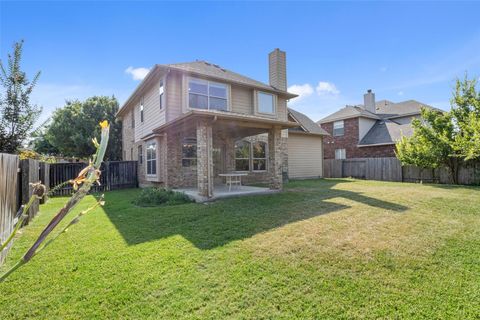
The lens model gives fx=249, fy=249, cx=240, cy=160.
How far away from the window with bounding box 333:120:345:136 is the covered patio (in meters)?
10.8

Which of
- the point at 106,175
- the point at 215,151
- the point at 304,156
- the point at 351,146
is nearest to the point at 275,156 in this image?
the point at 215,151

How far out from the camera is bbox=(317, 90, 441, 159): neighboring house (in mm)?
20578

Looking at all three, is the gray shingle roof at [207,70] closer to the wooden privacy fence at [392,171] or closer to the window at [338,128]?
the wooden privacy fence at [392,171]

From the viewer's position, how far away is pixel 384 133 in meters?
21.0

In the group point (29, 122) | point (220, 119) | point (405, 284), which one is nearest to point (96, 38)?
point (29, 122)

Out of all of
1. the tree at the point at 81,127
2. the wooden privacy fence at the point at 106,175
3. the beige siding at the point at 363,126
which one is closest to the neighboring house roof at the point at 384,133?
the beige siding at the point at 363,126

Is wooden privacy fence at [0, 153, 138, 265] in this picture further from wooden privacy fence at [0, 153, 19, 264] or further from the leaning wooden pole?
the leaning wooden pole

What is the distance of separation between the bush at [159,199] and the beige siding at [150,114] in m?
3.81

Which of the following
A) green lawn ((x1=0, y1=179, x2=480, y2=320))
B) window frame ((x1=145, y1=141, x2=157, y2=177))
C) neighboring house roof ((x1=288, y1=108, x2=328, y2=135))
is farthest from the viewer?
neighboring house roof ((x1=288, y1=108, x2=328, y2=135))

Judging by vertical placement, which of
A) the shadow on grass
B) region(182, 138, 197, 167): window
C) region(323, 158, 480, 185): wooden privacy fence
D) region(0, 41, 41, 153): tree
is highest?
region(0, 41, 41, 153): tree

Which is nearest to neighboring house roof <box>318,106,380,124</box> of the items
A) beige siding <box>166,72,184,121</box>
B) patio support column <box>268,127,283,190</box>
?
patio support column <box>268,127,283,190</box>

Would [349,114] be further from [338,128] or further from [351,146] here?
[351,146]

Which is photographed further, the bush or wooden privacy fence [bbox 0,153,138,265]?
the bush

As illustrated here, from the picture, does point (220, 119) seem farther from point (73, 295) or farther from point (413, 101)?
point (413, 101)
